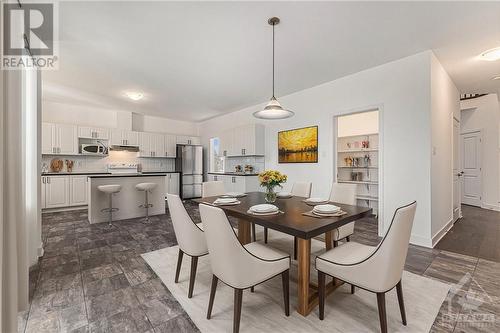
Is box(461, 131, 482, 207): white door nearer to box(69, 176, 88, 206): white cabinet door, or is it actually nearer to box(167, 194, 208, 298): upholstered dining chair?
box(167, 194, 208, 298): upholstered dining chair

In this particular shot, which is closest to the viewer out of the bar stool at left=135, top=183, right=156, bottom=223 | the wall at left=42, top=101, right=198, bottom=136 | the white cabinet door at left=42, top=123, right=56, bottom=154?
the bar stool at left=135, top=183, right=156, bottom=223

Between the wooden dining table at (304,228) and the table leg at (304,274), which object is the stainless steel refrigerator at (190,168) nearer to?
the wooden dining table at (304,228)

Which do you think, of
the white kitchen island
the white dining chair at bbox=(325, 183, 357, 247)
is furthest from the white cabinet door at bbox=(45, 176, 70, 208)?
the white dining chair at bbox=(325, 183, 357, 247)

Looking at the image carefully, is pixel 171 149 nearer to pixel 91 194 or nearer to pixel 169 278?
pixel 91 194

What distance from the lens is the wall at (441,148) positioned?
3118mm

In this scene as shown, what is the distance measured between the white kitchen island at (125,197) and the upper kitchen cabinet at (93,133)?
89.2 inches

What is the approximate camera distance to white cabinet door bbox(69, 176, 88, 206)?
5.43 meters

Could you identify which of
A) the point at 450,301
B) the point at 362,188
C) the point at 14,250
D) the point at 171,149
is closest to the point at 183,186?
the point at 171,149

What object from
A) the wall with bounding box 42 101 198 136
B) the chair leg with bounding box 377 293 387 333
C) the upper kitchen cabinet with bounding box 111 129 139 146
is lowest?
the chair leg with bounding box 377 293 387 333

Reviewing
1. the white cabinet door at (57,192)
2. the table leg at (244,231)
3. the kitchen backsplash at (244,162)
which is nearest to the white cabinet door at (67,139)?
the white cabinet door at (57,192)

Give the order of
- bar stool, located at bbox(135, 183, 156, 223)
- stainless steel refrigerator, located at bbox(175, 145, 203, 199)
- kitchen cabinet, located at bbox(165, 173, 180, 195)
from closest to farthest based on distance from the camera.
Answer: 1. bar stool, located at bbox(135, 183, 156, 223)
2. kitchen cabinet, located at bbox(165, 173, 180, 195)
3. stainless steel refrigerator, located at bbox(175, 145, 203, 199)

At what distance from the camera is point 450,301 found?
1.84 meters

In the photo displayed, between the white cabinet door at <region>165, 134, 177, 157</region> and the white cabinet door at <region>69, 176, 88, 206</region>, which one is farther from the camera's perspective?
the white cabinet door at <region>165, 134, 177, 157</region>

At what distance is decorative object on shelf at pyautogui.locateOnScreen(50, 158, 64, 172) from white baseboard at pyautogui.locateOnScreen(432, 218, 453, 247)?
8.04 meters
